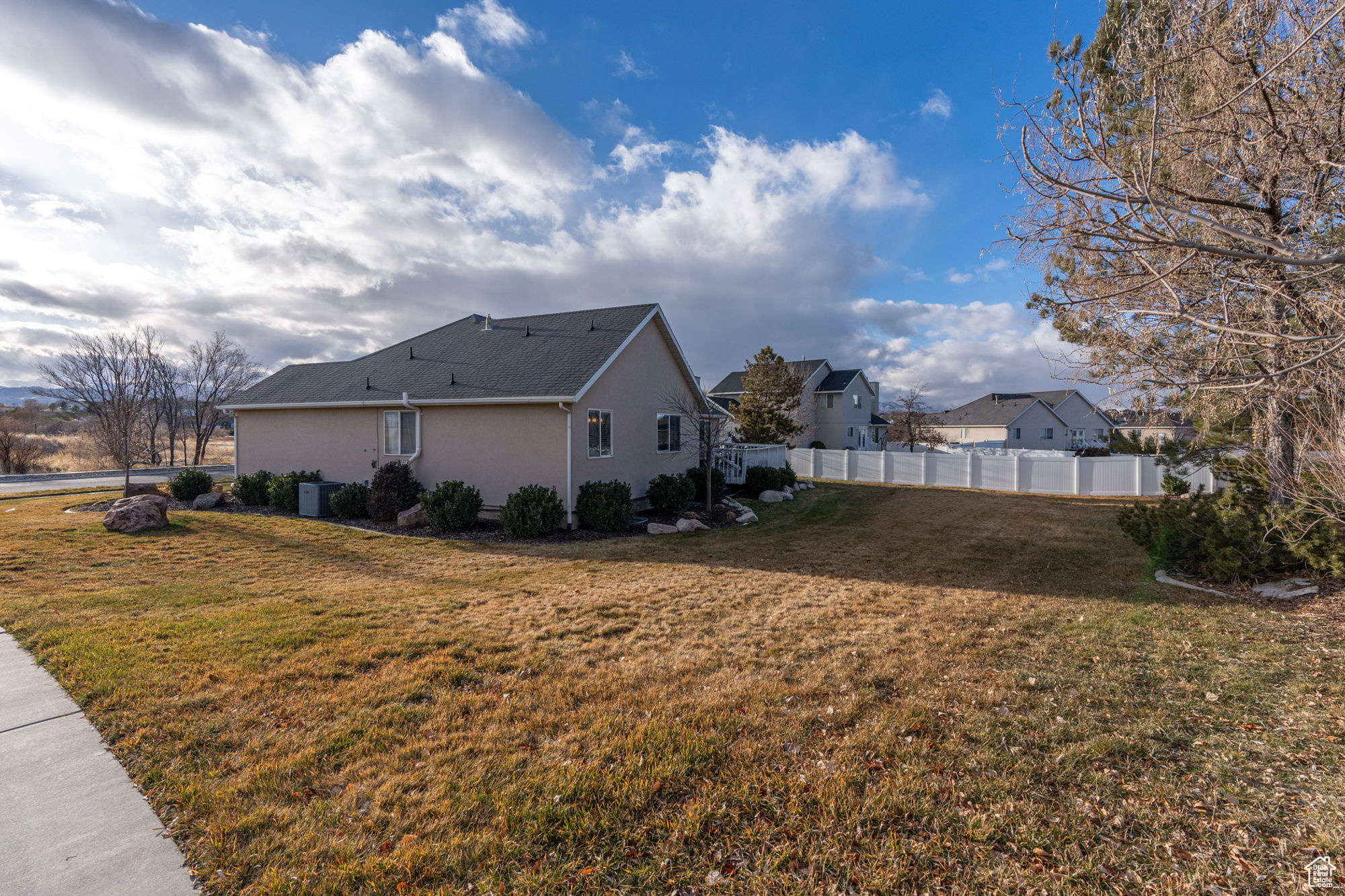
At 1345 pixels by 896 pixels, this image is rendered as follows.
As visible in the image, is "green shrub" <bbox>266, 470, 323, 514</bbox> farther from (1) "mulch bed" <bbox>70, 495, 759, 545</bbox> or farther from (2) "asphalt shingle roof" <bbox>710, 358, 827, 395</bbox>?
(2) "asphalt shingle roof" <bbox>710, 358, 827, 395</bbox>

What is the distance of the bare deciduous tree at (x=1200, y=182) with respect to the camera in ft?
13.4

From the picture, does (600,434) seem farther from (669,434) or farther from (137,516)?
(137,516)

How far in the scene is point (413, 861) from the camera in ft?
8.60

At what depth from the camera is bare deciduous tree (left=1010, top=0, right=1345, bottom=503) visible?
4078 mm

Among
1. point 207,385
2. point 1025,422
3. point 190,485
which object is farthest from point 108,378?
point 1025,422

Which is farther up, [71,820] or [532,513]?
[532,513]

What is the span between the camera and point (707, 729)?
3.85 m

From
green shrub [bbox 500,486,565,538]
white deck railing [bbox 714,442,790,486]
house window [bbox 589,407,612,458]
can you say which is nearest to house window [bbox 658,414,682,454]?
white deck railing [bbox 714,442,790,486]

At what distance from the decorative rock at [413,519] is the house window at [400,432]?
2.15 metres

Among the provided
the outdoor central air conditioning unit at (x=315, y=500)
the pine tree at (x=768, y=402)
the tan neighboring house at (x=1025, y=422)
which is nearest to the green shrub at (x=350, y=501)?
the outdoor central air conditioning unit at (x=315, y=500)

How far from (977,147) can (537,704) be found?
625 centimetres

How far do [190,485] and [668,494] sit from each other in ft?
44.7

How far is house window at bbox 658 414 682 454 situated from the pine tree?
42.8ft

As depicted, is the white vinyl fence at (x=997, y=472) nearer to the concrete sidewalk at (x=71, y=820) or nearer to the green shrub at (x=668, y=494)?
the green shrub at (x=668, y=494)
